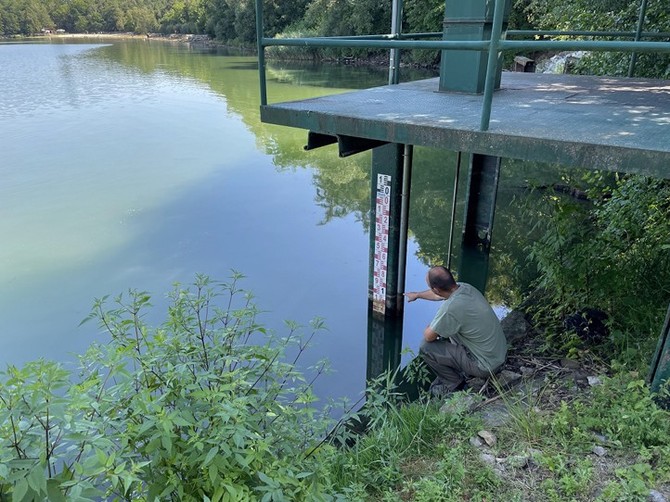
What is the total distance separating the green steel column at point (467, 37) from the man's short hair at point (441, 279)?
1649 millimetres

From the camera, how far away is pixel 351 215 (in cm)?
1002

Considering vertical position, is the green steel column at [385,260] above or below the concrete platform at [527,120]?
below

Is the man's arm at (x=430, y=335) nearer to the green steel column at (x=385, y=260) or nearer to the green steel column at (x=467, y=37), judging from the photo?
the green steel column at (x=385, y=260)

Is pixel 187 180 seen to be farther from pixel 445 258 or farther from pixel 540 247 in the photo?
pixel 540 247

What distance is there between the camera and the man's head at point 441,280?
418 cm

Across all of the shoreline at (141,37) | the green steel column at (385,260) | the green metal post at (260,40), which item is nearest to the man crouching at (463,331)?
the green steel column at (385,260)

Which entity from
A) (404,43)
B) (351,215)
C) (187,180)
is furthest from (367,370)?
(187,180)

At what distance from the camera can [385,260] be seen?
570 centimetres

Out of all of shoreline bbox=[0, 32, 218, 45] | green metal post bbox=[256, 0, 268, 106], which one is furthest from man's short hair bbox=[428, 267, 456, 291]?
shoreline bbox=[0, 32, 218, 45]

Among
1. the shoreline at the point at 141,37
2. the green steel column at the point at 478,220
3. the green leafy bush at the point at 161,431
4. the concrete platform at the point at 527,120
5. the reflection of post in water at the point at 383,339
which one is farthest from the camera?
the shoreline at the point at 141,37

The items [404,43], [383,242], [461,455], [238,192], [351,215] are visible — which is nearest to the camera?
[461,455]

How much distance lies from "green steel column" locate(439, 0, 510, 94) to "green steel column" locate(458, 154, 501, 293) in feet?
8.38

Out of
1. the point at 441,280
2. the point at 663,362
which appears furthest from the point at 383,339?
the point at 663,362

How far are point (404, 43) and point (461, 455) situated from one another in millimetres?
2414
